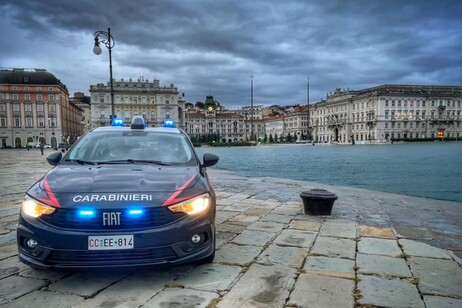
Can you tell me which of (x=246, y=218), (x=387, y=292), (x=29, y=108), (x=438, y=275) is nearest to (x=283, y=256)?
(x=387, y=292)

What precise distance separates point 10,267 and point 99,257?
5.41 feet

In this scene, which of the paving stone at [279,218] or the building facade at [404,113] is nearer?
the paving stone at [279,218]

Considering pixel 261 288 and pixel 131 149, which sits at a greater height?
pixel 131 149

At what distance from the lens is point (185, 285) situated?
11.5 feet

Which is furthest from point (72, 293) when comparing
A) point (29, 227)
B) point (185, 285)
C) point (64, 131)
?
point (64, 131)

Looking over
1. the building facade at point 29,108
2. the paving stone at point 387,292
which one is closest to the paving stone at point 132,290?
the paving stone at point 387,292

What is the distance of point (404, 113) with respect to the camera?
419ft

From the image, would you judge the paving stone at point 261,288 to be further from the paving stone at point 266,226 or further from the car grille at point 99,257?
the paving stone at point 266,226

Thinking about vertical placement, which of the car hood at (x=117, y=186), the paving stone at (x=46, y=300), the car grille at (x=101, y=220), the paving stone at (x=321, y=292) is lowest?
the paving stone at (x=321, y=292)

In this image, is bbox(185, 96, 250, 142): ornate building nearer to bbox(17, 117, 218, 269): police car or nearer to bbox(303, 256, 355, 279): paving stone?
bbox(303, 256, 355, 279): paving stone

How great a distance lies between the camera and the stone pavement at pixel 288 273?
320 cm

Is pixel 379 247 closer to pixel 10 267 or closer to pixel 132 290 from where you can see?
pixel 132 290

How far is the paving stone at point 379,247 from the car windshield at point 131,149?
2653 millimetres

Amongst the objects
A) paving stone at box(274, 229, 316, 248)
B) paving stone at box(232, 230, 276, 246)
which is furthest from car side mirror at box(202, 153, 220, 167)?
paving stone at box(274, 229, 316, 248)
